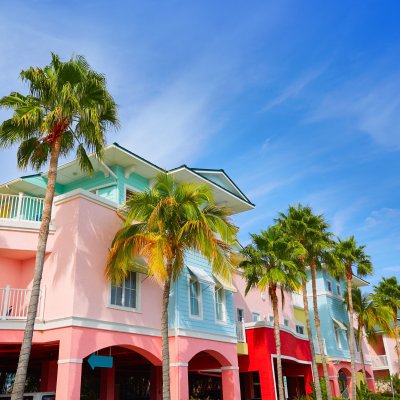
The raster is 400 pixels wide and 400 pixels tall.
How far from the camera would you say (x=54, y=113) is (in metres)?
15.0

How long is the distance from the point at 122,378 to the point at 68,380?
1164 cm

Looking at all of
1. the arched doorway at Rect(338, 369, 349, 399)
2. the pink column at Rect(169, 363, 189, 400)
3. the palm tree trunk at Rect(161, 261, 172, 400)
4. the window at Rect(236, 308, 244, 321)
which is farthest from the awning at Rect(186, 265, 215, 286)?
the arched doorway at Rect(338, 369, 349, 399)

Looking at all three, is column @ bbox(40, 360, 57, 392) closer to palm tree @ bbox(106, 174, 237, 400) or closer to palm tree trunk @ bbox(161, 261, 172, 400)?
palm tree @ bbox(106, 174, 237, 400)

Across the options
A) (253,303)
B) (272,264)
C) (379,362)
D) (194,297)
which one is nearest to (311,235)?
(272,264)

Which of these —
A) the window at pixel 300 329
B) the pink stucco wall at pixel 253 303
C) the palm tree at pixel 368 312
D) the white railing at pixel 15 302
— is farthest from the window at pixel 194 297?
the palm tree at pixel 368 312

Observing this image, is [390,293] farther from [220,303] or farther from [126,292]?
[126,292]

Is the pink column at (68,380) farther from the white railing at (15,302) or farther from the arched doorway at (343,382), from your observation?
the arched doorway at (343,382)

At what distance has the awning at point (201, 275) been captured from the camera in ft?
73.1

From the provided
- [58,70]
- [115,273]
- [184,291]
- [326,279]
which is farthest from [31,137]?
[326,279]

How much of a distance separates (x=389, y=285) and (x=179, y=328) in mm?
29268

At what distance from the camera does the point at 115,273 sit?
17.7m

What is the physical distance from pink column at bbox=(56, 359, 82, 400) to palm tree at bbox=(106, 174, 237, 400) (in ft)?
9.69

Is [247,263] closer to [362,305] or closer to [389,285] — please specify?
[362,305]

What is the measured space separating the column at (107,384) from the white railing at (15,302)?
23.6ft
